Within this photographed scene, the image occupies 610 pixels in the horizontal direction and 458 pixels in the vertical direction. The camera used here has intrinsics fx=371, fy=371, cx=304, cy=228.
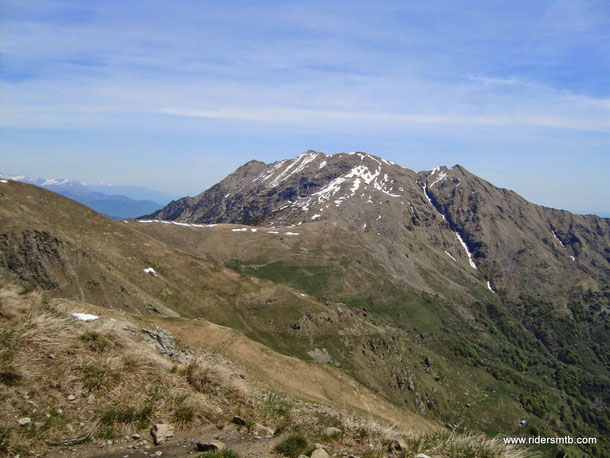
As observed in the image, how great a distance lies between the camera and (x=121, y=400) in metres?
11.4

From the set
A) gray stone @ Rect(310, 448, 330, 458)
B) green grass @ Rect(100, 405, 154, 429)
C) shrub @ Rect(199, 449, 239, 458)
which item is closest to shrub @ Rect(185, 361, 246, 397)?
green grass @ Rect(100, 405, 154, 429)

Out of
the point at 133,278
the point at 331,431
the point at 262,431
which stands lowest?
the point at 133,278

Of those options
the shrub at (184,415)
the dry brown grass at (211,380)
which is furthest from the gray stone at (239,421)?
the dry brown grass at (211,380)

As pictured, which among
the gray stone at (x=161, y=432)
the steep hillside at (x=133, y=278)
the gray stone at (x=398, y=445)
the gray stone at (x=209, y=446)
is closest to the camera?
the gray stone at (x=209, y=446)

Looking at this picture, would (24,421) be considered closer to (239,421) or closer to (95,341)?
(95,341)

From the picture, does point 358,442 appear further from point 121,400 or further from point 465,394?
point 465,394

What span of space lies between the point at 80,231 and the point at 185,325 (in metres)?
74.5

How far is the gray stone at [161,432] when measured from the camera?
1029 cm

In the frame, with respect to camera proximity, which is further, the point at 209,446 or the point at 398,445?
the point at 398,445

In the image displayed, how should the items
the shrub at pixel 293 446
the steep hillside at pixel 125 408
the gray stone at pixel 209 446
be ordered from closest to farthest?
1. the steep hillside at pixel 125 408
2. the gray stone at pixel 209 446
3. the shrub at pixel 293 446

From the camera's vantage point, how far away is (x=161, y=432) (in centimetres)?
1050

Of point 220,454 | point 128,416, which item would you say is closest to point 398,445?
point 220,454

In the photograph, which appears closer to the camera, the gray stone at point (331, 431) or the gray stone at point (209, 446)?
the gray stone at point (209, 446)

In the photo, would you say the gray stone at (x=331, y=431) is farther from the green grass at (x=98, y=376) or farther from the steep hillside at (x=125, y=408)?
the green grass at (x=98, y=376)
